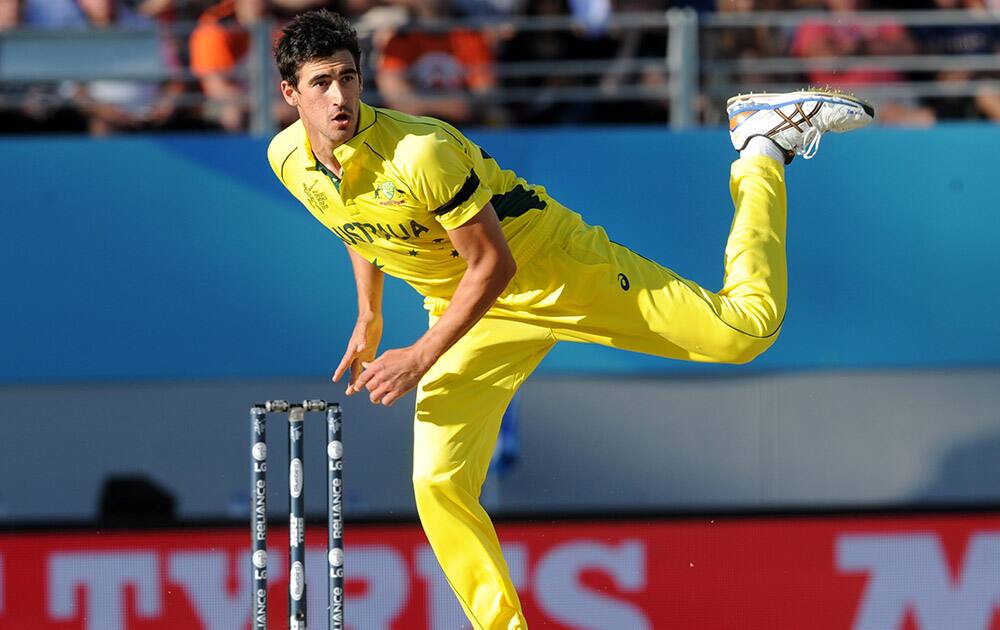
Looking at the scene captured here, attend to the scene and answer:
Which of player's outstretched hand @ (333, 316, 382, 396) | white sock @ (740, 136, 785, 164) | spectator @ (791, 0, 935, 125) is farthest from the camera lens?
spectator @ (791, 0, 935, 125)

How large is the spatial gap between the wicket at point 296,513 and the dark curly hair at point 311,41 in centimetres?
96

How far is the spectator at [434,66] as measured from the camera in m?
6.53

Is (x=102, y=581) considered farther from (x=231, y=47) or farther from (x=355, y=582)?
(x=231, y=47)

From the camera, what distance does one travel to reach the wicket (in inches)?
159

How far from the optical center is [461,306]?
154 inches

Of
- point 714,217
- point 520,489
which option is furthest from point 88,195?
point 714,217

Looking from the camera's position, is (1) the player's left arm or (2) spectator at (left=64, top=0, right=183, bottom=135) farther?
(2) spectator at (left=64, top=0, right=183, bottom=135)

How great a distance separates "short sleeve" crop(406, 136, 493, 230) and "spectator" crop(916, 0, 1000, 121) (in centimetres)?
362

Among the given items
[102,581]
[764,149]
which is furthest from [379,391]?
[102,581]

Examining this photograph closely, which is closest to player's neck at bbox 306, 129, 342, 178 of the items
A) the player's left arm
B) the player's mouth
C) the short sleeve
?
the player's mouth

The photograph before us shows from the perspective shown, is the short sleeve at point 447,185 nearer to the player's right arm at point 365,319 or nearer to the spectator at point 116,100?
the player's right arm at point 365,319

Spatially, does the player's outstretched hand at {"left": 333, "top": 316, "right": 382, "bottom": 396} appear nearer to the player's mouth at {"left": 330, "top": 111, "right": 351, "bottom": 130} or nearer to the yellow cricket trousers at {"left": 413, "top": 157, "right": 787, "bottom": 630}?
the yellow cricket trousers at {"left": 413, "top": 157, "right": 787, "bottom": 630}

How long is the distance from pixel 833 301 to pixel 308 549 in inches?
110

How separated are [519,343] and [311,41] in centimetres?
117
